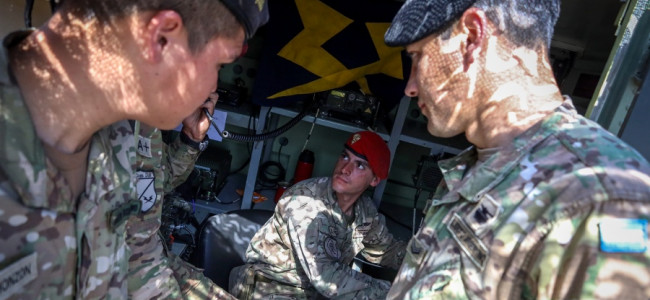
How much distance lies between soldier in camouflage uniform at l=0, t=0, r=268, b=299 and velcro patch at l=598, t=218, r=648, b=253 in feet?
2.65

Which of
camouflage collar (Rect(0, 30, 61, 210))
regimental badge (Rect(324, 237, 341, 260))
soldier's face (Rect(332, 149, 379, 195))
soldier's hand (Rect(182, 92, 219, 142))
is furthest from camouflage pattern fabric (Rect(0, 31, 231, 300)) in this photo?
soldier's face (Rect(332, 149, 379, 195))

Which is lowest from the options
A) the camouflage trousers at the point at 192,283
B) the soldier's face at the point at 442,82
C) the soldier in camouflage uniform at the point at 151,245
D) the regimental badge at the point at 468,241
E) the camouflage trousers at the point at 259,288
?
the camouflage trousers at the point at 259,288

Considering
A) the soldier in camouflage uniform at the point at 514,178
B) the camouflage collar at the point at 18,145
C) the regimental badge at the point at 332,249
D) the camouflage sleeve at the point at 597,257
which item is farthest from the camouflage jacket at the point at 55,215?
the regimental badge at the point at 332,249

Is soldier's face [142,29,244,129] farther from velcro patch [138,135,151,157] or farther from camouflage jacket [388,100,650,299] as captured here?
camouflage jacket [388,100,650,299]

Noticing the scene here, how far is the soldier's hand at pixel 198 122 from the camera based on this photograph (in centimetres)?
173

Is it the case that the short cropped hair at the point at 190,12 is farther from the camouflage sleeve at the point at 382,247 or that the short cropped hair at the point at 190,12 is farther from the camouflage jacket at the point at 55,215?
the camouflage sleeve at the point at 382,247

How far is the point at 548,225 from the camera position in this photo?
30.4 inches

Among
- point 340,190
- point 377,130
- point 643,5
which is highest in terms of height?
A: point 643,5

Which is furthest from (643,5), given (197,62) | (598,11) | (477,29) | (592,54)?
(592,54)

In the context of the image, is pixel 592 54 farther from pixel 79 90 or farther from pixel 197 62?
pixel 79 90

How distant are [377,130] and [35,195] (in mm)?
2054

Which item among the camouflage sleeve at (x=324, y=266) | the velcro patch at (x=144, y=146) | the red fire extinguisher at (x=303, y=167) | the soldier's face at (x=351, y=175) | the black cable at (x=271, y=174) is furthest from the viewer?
the black cable at (x=271, y=174)

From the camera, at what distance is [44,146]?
0.85 m

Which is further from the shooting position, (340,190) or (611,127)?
(340,190)
